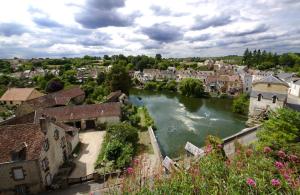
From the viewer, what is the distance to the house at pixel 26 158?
49.5 feet

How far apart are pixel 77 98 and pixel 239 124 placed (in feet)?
102

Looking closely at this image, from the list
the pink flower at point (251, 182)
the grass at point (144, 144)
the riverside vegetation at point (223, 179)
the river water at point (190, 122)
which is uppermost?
the pink flower at point (251, 182)

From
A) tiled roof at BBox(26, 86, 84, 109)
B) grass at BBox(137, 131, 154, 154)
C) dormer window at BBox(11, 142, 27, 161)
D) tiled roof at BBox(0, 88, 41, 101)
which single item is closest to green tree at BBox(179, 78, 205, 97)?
tiled roof at BBox(26, 86, 84, 109)

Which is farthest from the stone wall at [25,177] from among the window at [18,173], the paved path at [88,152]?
the paved path at [88,152]

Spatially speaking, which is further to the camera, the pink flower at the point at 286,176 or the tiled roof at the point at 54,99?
the tiled roof at the point at 54,99

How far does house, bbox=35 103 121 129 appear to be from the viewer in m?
29.3

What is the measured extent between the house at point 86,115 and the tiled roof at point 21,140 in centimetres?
1234

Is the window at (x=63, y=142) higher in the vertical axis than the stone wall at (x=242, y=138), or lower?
higher

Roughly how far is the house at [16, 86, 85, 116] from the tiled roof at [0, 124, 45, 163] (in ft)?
59.8

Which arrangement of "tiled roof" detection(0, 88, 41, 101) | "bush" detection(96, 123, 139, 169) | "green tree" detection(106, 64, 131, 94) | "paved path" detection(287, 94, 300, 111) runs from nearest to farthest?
1. "bush" detection(96, 123, 139, 169)
2. "paved path" detection(287, 94, 300, 111)
3. "tiled roof" detection(0, 88, 41, 101)
4. "green tree" detection(106, 64, 131, 94)

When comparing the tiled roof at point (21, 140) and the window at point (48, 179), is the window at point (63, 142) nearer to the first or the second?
the window at point (48, 179)

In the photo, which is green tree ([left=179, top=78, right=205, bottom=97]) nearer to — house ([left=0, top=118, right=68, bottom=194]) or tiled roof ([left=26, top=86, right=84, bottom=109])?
tiled roof ([left=26, top=86, right=84, bottom=109])

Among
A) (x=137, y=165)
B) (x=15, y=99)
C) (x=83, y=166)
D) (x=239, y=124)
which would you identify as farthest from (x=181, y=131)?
(x=15, y=99)

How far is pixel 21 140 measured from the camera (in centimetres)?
1614
